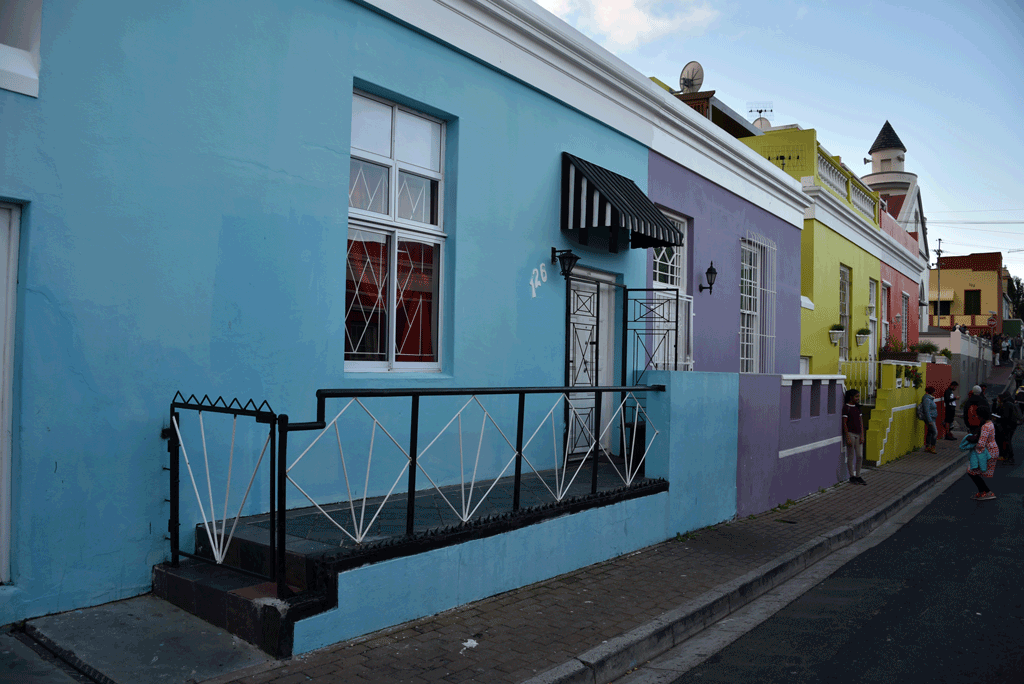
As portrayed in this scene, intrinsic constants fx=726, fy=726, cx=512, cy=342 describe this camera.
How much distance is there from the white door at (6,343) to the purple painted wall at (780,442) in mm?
7646

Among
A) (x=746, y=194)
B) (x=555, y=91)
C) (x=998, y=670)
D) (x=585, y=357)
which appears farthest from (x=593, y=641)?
(x=746, y=194)

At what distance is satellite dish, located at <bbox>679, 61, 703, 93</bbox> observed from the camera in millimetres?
17109

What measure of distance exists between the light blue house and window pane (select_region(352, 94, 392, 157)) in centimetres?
4

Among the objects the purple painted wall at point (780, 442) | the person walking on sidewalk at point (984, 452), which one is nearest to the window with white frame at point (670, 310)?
the purple painted wall at point (780, 442)

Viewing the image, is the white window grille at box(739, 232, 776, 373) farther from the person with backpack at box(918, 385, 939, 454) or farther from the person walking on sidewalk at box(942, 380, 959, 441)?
the person walking on sidewalk at box(942, 380, 959, 441)

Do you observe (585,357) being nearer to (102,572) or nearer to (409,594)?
(409,594)

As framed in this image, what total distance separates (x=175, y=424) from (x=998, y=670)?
5.55 metres

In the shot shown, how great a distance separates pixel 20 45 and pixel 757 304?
1208 centimetres

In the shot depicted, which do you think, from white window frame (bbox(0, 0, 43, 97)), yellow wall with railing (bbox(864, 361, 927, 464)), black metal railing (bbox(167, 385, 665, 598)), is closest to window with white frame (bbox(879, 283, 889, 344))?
Answer: yellow wall with railing (bbox(864, 361, 927, 464))

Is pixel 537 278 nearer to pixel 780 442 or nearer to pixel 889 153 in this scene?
pixel 780 442

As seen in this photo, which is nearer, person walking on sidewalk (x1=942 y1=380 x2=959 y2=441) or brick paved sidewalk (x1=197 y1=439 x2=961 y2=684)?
brick paved sidewalk (x1=197 y1=439 x2=961 y2=684)

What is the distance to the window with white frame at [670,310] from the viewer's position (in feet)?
33.3

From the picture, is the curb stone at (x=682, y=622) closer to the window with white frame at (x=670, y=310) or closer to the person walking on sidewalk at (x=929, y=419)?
the window with white frame at (x=670, y=310)

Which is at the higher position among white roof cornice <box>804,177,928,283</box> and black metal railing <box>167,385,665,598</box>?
white roof cornice <box>804,177,928,283</box>
